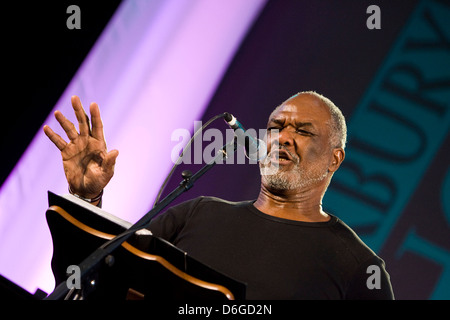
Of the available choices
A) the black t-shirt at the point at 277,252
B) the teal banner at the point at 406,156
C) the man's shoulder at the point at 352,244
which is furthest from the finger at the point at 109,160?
the teal banner at the point at 406,156

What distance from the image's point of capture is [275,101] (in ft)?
9.28

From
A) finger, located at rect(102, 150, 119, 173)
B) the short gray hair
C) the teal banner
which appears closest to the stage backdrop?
the teal banner

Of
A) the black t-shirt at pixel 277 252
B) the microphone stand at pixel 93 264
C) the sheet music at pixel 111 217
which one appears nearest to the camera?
the microphone stand at pixel 93 264

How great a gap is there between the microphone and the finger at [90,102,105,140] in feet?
1.86

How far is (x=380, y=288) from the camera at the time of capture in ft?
5.83

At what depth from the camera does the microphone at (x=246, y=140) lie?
157 centimetres

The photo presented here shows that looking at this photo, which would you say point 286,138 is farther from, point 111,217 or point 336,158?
point 111,217

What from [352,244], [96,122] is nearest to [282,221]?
[352,244]

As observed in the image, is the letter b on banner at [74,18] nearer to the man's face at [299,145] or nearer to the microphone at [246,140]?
the man's face at [299,145]

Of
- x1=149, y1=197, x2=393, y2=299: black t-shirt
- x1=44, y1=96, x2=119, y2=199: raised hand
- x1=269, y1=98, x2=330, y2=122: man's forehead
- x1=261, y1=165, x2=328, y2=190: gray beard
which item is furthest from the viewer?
x1=269, y1=98, x2=330, y2=122: man's forehead

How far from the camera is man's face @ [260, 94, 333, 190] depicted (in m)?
2.19

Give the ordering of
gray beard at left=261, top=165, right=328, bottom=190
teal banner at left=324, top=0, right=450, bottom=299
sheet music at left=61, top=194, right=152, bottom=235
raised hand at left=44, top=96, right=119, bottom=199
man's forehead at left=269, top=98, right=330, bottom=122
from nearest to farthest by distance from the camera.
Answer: sheet music at left=61, top=194, right=152, bottom=235, raised hand at left=44, top=96, right=119, bottom=199, gray beard at left=261, top=165, right=328, bottom=190, man's forehead at left=269, top=98, right=330, bottom=122, teal banner at left=324, top=0, right=450, bottom=299

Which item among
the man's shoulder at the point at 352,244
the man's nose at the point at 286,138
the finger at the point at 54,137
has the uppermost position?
the man's nose at the point at 286,138

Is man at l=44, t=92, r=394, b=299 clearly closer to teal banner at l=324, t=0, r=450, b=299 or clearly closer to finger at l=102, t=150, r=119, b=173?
finger at l=102, t=150, r=119, b=173
